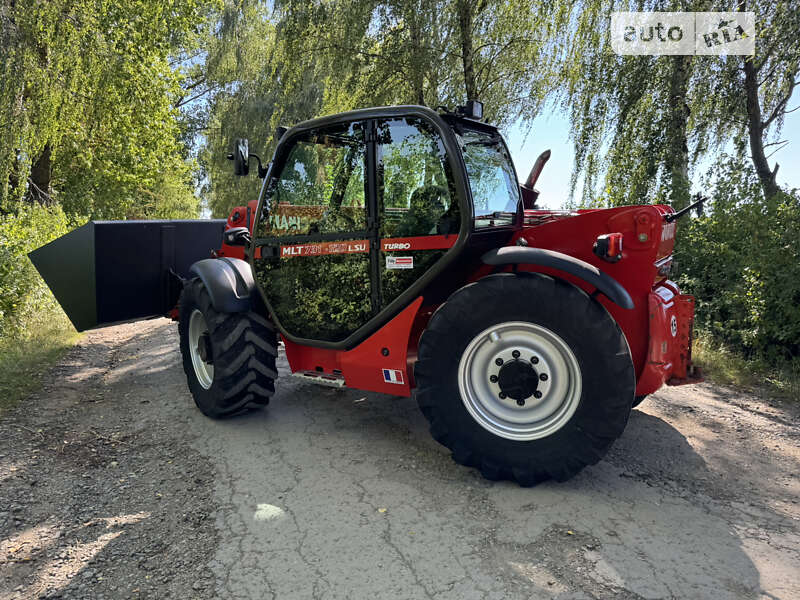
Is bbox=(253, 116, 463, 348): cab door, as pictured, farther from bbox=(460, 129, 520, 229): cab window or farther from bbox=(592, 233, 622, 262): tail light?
bbox=(592, 233, 622, 262): tail light

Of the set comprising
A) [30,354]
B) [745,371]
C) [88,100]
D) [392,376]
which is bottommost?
[745,371]

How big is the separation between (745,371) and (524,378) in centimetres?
397

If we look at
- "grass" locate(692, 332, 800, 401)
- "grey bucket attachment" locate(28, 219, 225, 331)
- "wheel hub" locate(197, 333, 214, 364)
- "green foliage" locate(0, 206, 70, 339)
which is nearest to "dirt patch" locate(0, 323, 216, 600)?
"wheel hub" locate(197, 333, 214, 364)

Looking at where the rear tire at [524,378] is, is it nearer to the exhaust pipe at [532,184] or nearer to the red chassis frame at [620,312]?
the red chassis frame at [620,312]

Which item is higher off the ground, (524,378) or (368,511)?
(524,378)

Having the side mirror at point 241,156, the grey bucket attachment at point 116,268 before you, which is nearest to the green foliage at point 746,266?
the side mirror at point 241,156

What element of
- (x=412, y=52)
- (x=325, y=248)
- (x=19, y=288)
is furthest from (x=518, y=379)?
(x=412, y=52)

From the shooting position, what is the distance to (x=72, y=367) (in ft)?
21.7

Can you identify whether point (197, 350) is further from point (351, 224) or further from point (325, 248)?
point (351, 224)

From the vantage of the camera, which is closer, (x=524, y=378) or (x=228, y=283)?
(x=524, y=378)

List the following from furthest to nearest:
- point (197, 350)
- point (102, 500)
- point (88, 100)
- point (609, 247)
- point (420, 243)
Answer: point (88, 100) < point (197, 350) < point (420, 243) < point (102, 500) < point (609, 247)

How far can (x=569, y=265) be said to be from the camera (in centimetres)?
338

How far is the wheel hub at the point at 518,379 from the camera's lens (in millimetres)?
3457

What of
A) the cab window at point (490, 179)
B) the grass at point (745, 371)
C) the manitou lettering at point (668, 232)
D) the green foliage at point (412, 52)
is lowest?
the grass at point (745, 371)
